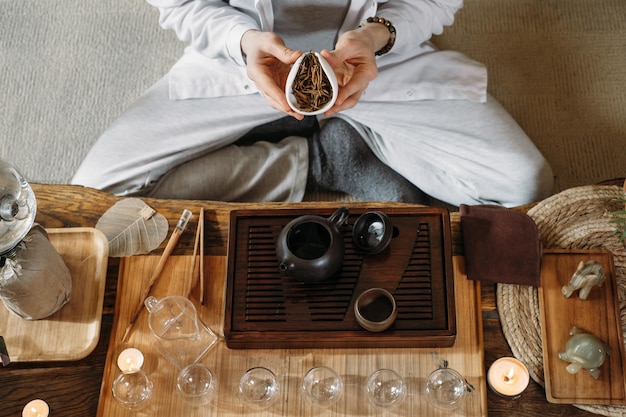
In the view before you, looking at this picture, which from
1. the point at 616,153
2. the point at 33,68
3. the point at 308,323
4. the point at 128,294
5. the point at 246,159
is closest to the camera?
the point at 308,323

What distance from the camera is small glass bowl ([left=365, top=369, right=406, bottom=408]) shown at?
1157 mm

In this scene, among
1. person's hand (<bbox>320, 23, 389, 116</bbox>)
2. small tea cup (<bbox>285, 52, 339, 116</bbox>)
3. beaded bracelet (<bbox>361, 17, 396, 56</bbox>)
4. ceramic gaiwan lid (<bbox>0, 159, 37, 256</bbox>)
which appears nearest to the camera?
ceramic gaiwan lid (<bbox>0, 159, 37, 256</bbox>)

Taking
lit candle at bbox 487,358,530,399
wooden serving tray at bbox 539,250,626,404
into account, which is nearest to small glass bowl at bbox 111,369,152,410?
lit candle at bbox 487,358,530,399

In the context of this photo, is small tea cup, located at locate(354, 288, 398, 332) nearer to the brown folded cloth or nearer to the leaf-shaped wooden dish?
the brown folded cloth

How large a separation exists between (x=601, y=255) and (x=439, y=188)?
1.61ft

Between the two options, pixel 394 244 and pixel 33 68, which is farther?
pixel 33 68

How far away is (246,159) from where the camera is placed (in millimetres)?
1652

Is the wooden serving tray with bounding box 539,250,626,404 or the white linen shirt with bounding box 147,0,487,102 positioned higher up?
the white linen shirt with bounding box 147,0,487,102

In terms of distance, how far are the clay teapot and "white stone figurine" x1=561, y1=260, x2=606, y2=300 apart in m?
0.44

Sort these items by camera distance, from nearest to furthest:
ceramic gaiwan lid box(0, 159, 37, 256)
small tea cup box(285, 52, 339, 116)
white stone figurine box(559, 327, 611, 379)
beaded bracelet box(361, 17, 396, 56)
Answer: ceramic gaiwan lid box(0, 159, 37, 256)
white stone figurine box(559, 327, 611, 379)
small tea cup box(285, 52, 339, 116)
beaded bracelet box(361, 17, 396, 56)

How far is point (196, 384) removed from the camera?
1.18 m

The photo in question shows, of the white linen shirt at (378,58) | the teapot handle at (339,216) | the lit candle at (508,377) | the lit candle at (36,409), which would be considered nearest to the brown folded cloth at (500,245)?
the lit candle at (508,377)

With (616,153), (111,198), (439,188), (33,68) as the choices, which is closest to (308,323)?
(111,198)

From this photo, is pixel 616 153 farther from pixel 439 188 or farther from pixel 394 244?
pixel 394 244
